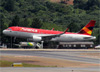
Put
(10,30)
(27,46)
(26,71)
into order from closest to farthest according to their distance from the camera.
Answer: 1. (26,71)
2. (10,30)
3. (27,46)

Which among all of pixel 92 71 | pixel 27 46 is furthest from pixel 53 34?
pixel 92 71

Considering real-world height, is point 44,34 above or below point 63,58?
above

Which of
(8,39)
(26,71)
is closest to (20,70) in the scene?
(26,71)

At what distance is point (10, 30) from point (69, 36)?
22332 millimetres

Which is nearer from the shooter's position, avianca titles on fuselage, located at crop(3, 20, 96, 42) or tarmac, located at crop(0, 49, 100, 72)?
tarmac, located at crop(0, 49, 100, 72)

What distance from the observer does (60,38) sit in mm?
109938

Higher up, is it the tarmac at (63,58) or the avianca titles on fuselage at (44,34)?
the avianca titles on fuselage at (44,34)

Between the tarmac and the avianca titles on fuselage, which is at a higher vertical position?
the avianca titles on fuselage

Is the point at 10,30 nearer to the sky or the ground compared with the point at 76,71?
nearer to the sky

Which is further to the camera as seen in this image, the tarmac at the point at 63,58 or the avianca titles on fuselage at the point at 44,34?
the avianca titles on fuselage at the point at 44,34

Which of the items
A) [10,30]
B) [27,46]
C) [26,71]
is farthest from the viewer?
[27,46]

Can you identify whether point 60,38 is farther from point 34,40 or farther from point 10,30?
point 10,30

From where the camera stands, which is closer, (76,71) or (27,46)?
(76,71)

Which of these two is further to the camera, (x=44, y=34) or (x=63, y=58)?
(x=44, y=34)
